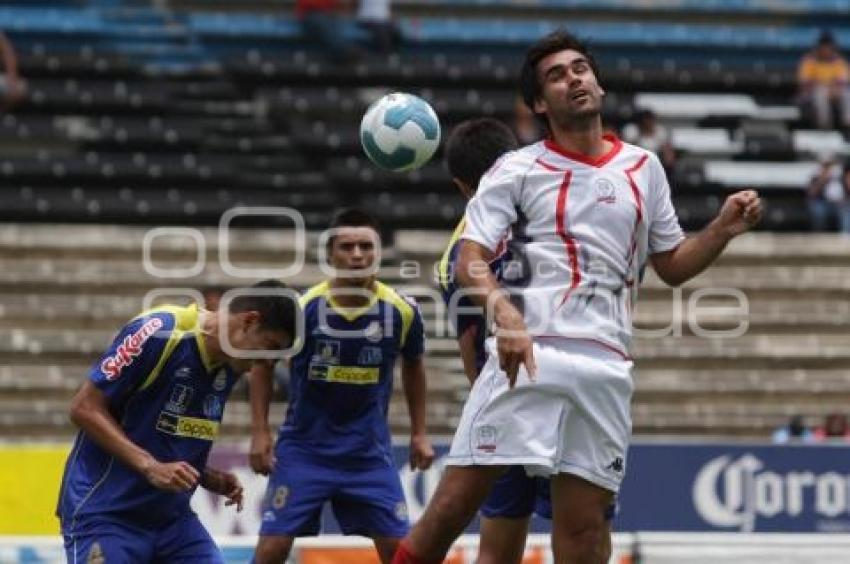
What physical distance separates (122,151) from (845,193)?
6.56m

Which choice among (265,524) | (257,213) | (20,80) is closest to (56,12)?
(20,80)

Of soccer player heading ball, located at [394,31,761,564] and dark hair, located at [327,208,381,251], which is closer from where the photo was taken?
soccer player heading ball, located at [394,31,761,564]

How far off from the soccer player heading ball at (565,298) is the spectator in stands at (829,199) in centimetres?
1192

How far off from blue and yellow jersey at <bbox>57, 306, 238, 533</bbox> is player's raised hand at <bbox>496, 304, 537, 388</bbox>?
5.11 ft

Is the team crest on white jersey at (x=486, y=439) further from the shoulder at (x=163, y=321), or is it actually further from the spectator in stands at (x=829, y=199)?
the spectator in stands at (x=829, y=199)

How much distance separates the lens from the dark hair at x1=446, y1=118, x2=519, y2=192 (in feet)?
24.9

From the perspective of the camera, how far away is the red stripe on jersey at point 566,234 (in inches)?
246

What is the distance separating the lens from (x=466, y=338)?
7824 mm

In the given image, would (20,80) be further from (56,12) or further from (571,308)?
(571,308)

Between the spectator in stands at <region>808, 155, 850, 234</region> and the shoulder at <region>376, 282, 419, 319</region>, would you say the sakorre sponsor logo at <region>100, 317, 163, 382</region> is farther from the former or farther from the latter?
the spectator in stands at <region>808, 155, 850, 234</region>

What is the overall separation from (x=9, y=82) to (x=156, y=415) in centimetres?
1103

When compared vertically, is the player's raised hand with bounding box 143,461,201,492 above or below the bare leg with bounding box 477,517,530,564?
above

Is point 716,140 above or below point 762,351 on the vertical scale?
above

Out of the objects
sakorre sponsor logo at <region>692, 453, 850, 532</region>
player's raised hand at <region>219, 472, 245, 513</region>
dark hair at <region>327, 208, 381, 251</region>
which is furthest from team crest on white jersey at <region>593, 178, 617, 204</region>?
sakorre sponsor logo at <region>692, 453, 850, 532</region>
